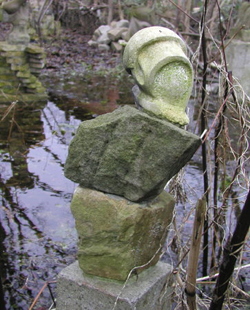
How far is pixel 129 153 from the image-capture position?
2092mm

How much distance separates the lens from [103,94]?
9.55 metres

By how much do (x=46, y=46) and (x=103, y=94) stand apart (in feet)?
20.7

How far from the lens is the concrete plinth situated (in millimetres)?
2175

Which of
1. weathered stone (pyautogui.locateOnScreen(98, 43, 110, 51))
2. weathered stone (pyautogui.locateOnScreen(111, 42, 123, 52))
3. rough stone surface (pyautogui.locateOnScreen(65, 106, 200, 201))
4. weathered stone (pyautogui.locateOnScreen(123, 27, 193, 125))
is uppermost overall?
weathered stone (pyautogui.locateOnScreen(123, 27, 193, 125))

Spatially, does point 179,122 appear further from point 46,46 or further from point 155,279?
point 46,46

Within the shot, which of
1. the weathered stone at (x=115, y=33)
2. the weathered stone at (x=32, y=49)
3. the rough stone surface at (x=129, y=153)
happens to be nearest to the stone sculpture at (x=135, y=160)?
the rough stone surface at (x=129, y=153)

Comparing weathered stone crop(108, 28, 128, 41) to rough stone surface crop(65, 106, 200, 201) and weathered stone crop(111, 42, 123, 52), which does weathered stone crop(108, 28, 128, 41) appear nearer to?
weathered stone crop(111, 42, 123, 52)

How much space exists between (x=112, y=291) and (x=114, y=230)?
12.1 inches

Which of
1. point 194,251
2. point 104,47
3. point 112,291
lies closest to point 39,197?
point 112,291

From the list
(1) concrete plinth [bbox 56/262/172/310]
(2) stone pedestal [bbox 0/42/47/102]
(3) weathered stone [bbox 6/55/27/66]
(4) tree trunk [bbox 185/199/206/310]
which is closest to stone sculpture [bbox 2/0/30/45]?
(2) stone pedestal [bbox 0/42/47/102]

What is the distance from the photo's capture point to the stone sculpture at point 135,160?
206 centimetres

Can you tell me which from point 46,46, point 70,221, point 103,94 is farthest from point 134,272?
point 46,46

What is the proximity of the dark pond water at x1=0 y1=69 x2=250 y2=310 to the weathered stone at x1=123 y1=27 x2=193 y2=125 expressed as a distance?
0.58m

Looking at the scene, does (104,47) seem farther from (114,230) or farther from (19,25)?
(114,230)
